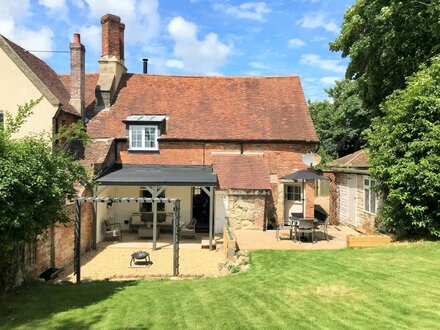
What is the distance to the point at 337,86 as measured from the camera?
4050 cm

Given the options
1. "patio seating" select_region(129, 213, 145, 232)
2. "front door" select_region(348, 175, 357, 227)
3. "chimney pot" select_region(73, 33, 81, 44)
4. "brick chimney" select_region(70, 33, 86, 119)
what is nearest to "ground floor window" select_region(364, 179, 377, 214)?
"front door" select_region(348, 175, 357, 227)

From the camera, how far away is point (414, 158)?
12.9 metres

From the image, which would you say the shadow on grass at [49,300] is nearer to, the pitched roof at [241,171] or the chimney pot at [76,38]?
the pitched roof at [241,171]

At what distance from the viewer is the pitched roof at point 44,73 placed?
677 inches

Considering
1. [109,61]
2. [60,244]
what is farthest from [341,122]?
[60,244]

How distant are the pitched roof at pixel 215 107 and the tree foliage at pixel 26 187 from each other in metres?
11.6

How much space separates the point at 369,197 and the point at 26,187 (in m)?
15.1

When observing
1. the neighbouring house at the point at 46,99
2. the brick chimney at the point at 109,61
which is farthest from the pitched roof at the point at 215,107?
the neighbouring house at the point at 46,99

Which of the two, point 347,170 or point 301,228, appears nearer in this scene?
point 301,228

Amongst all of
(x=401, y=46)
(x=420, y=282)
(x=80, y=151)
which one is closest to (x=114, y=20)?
(x=80, y=151)

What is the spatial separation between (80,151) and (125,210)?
4.02 metres

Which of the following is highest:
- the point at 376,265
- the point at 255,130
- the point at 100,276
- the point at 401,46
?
the point at 401,46

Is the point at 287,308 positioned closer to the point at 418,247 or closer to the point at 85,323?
the point at 85,323

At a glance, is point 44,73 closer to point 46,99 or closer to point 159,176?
point 46,99
